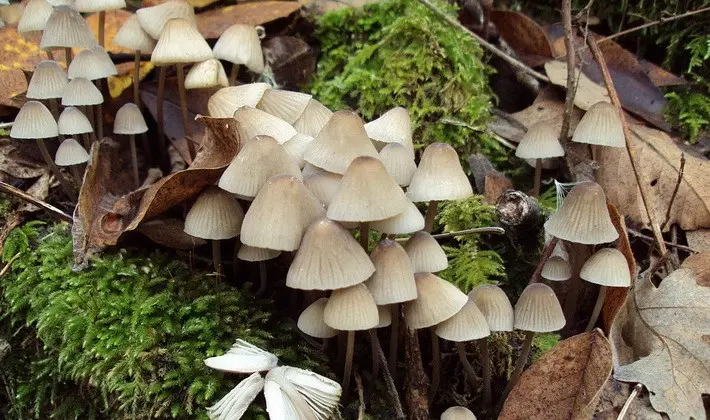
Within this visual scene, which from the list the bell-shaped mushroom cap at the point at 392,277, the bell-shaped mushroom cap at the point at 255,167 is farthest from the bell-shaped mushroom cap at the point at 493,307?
the bell-shaped mushroom cap at the point at 255,167

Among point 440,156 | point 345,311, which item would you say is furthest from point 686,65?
point 345,311

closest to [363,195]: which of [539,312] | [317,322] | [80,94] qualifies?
[317,322]

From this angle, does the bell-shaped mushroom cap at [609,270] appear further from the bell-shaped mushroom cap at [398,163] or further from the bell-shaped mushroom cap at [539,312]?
the bell-shaped mushroom cap at [398,163]

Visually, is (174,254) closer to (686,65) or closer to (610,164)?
(610,164)

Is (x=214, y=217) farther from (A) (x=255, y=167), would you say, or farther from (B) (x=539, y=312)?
(B) (x=539, y=312)

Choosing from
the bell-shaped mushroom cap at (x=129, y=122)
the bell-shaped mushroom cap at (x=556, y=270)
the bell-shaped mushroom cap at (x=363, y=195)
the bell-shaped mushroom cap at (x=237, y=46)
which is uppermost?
the bell-shaped mushroom cap at (x=237, y=46)

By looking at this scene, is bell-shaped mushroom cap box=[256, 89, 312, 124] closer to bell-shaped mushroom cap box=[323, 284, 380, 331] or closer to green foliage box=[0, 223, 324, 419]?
green foliage box=[0, 223, 324, 419]

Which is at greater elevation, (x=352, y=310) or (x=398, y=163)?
(x=398, y=163)
